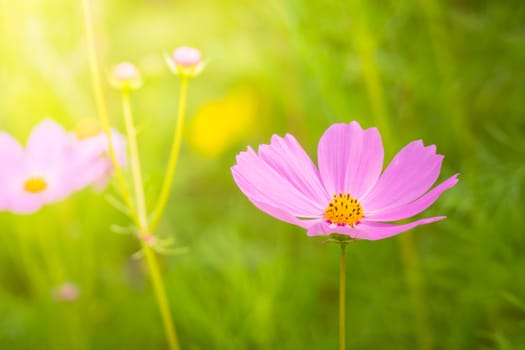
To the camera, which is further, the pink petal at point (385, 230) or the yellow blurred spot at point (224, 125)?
the yellow blurred spot at point (224, 125)

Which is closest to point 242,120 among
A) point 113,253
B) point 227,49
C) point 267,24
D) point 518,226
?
Result: point 227,49

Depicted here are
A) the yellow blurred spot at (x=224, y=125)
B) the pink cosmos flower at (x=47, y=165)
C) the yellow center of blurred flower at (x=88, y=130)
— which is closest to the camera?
the pink cosmos flower at (x=47, y=165)

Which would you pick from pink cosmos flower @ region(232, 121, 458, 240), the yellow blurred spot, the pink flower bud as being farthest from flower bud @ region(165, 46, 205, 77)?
the yellow blurred spot

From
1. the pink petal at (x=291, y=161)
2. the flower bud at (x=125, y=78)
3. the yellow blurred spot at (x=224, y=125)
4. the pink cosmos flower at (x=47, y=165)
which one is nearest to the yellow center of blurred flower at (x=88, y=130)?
the pink cosmos flower at (x=47, y=165)

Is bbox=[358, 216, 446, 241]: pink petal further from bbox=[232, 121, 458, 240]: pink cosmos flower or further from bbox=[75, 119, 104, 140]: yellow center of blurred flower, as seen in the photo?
bbox=[75, 119, 104, 140]: yellow center of blurred flower

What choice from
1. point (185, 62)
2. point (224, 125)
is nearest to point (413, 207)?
point (185, 62)

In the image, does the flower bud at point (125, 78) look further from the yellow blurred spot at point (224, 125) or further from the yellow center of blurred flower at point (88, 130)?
the yellow blurred spot at point (224, 125)

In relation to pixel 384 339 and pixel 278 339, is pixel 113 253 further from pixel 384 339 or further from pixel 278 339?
pixel 384 339
